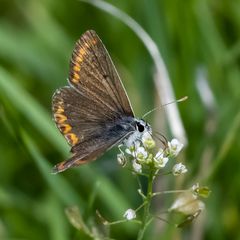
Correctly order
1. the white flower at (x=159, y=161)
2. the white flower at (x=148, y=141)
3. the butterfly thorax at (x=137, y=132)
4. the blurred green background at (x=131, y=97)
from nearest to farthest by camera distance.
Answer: the white flower at (x=159, y=161) → the white flower at (x=148, y=141) → the butterfly thorax at (x=137, y=132) → the blurred green background at (x=131, y=97)

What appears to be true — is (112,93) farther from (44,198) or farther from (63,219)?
(44,198)

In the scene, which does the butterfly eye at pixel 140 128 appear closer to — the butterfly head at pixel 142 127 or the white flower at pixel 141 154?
the butterfly head at pixel 142 127

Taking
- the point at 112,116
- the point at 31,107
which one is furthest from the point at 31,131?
the point at 112,116

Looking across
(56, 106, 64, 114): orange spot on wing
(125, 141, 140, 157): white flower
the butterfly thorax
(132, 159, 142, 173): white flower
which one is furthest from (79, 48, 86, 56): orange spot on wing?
(132, 159, 142, 173): white flower

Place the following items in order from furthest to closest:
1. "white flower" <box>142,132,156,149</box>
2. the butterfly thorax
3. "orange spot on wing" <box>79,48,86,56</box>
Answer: "orange spot on wing" <box>79,48,86,56</box>
the butterfly thorax
"white flower" <box>142,132,156,149</box>

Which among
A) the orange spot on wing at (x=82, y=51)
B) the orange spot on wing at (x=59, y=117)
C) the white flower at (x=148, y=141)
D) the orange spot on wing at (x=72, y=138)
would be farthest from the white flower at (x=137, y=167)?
the orange spot on wing at (x=82, y=51)

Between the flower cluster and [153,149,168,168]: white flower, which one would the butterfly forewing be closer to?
the flower cluster
